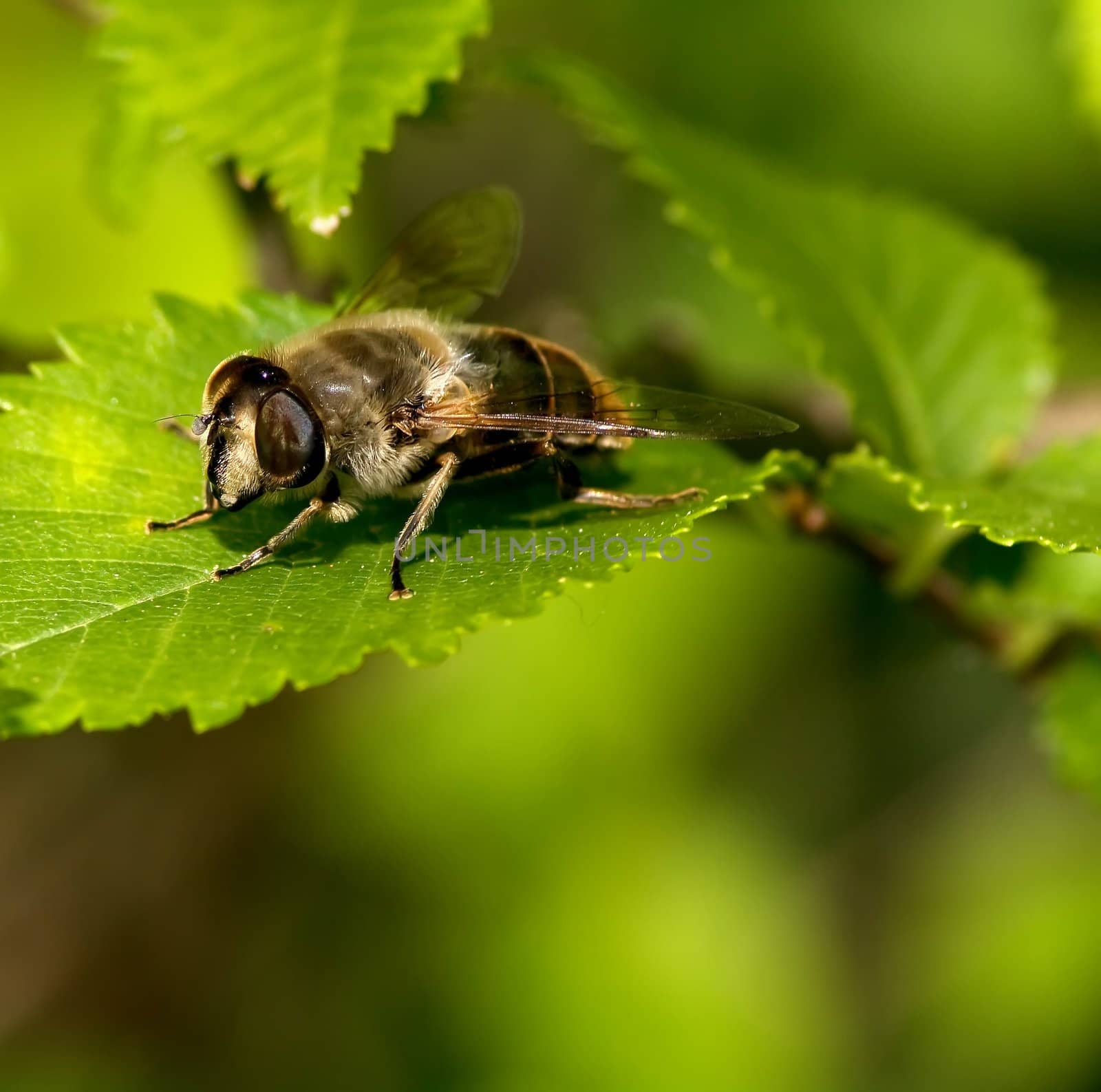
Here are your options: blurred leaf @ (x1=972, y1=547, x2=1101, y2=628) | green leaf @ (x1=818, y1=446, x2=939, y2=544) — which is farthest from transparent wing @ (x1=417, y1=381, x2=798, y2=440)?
blurred leaf @ (x1=972, y1=547, x2=1101, y2=628)

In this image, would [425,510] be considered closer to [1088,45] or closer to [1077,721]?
[1077,721]

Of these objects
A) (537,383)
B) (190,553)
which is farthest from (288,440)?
(537,383)

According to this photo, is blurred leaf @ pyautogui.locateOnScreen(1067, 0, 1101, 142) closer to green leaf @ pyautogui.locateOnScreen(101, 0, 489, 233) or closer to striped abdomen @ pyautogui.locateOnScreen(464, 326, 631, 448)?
striped abdomen @ pyautogui.locateOnScreen(464, 326, 631, 448)

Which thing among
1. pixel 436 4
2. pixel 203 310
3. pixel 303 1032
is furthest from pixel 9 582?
pixel 303 1032

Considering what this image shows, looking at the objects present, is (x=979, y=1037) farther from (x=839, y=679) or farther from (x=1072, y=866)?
(x=839, y=679)

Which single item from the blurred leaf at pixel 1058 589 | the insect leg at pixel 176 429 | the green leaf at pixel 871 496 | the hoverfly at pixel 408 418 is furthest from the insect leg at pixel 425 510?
the blurred leaf at pixel 1058 589

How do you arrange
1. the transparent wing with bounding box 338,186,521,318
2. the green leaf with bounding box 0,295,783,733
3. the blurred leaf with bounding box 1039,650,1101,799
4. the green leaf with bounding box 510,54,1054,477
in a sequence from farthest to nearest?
the transparent wing with bounding box 338,186,521,318
the blurred leaf with bounding box 1039,650,1101,799
the green leaf with bounding box 510,54,1054,477
the green leaf with bounding box 0,295,783,733

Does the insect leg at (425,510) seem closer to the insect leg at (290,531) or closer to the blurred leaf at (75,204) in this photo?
the insect leg at (290,531)
